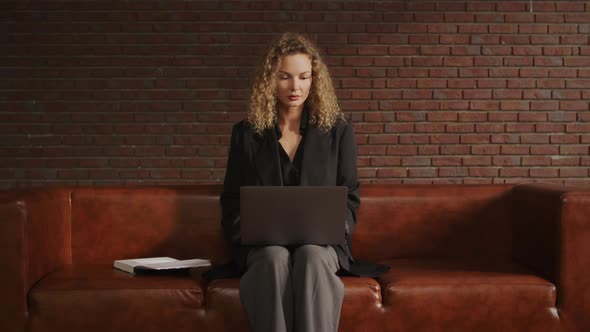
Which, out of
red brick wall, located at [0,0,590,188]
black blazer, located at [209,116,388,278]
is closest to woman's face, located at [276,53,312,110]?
black blazer, located at [209,116,388,278]

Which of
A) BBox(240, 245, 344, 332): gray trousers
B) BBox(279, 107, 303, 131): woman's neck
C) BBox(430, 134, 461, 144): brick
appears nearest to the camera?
BBox(240, 245, 344, 332): gray trousers

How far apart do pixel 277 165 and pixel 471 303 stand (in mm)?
916

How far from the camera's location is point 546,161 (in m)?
5.16

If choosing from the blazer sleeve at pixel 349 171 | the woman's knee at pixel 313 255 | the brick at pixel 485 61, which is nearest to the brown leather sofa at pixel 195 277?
the woman's knee at pixel 313 255

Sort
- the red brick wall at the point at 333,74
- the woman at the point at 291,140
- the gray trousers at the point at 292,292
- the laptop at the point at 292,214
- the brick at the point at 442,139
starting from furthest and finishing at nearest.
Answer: the brick at the point at 442,139, the red brick wall at the point at 333,74, the woman at the point at 291,140, the laptop at the point at 292,214, the gray trousers at the point at 292,292

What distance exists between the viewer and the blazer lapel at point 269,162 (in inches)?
113

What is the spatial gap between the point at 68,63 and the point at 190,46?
86 cm

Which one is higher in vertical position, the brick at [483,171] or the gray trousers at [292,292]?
the brick at [483,171]

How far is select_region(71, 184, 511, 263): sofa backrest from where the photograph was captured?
305 centimetres

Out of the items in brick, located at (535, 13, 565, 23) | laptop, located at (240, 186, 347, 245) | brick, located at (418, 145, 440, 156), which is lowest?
laptop, located at (240, 186, 347, 245)

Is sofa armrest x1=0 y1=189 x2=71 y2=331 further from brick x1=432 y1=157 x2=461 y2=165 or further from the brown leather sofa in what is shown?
brick x1=432 y1=157 x2=461 y2=165

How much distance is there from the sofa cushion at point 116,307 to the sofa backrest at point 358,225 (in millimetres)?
516

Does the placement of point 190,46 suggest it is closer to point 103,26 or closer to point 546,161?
point 103,26

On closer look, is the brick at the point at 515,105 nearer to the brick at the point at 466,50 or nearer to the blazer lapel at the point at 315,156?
the brick at the point at 466,50
